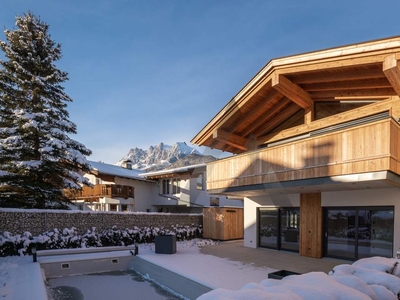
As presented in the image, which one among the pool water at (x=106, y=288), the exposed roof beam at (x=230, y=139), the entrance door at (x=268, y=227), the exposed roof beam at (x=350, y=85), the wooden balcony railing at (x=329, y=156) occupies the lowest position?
the pool water at (x=106, y=288)

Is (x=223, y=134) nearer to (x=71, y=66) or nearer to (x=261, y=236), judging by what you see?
(x=261, y=236)

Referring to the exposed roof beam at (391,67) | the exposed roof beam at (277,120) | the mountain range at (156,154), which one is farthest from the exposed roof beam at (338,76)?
the mountain range at (156,154)

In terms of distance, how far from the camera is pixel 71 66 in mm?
15562

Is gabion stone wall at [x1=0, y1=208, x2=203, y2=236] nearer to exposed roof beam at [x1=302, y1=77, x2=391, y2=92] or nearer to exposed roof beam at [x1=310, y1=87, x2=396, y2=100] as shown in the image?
exposed roof beam at [x1=310, y1=87, x2=396, y2=100]

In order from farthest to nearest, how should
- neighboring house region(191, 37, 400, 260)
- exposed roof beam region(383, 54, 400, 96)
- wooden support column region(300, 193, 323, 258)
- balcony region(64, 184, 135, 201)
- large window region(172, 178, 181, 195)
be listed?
large window region(172, 178, 181, 195) < balcony region(64, 184, 135, 201) < wooden support column region(300, 193, 323, 258) < neighboring house region(191, 37, 400, 260) < exposed roof beam region(383, 54, 400, 96)

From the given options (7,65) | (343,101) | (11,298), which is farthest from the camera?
(7,65)

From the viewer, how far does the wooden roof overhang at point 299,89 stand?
7.25m

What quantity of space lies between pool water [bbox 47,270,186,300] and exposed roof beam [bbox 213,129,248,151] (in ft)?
20.9

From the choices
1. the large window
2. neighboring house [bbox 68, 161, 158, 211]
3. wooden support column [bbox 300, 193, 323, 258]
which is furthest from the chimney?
wooden support column [bbox 300, 193, 323, 258]

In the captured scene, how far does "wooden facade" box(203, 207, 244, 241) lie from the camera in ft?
47.4

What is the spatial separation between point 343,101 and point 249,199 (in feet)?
19.5

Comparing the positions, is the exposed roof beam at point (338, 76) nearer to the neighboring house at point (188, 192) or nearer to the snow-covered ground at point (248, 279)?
the snow-covered ground at point (248, 279)

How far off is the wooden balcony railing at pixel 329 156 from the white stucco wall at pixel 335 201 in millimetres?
1838

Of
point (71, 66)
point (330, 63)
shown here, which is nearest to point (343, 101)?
point (330, 63)
